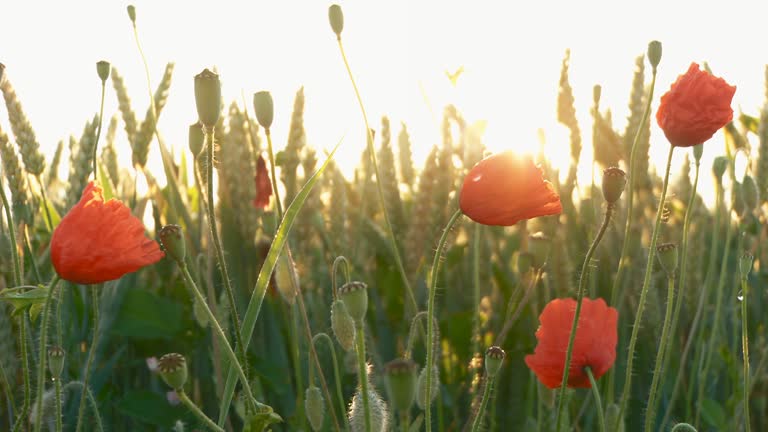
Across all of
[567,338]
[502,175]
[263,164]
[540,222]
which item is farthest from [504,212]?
[263,164]

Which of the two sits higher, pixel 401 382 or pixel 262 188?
pixel 262 188

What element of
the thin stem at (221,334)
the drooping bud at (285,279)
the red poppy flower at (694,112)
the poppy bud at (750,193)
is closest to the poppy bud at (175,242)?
the thin stem at (221,334)

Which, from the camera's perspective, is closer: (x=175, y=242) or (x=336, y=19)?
(x=175, y=242)

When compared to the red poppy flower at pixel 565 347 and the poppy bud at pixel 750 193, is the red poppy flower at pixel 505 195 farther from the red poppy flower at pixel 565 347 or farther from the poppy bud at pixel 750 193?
the poppy bud at pixel 750 193

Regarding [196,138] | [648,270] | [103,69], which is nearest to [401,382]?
[648,270]

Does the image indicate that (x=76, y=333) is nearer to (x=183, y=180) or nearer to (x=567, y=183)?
(x=183, y=180)

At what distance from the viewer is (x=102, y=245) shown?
104 cm

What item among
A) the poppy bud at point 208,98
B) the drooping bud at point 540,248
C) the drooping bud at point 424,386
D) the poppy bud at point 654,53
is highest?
the poppy bud at point 654,53

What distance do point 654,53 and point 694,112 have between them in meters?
0.16

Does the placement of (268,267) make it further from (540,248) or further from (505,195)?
(540,248)

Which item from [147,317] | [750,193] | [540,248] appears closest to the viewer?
[540,248]

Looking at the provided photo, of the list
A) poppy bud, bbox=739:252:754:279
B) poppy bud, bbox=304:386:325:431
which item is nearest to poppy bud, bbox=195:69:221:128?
poppy bud, bbox=304:386:325:431

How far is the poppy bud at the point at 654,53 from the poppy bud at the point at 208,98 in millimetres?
584

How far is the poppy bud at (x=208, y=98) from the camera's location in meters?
1.12
